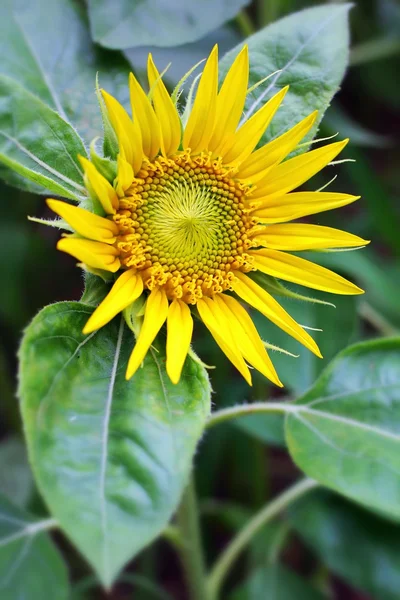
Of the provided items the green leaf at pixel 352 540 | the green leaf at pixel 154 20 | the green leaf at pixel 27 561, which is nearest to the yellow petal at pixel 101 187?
the green leaf at pixel 154 20

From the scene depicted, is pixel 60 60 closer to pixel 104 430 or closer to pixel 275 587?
pixel 104 430

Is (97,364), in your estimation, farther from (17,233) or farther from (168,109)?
(17,233)

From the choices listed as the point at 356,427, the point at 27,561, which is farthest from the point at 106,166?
the point at 27,561

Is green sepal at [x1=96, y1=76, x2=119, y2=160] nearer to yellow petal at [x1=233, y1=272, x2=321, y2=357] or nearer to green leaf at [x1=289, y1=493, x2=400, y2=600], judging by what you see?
yellow petal at [x1=233, y1=272, x2=321, y2=357]

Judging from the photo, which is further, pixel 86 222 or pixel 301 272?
pixel 301 272

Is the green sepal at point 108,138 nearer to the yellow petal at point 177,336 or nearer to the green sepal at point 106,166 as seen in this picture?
the green sepal at point 106,166

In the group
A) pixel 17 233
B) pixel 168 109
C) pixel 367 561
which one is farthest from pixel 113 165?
pixel 17 233
